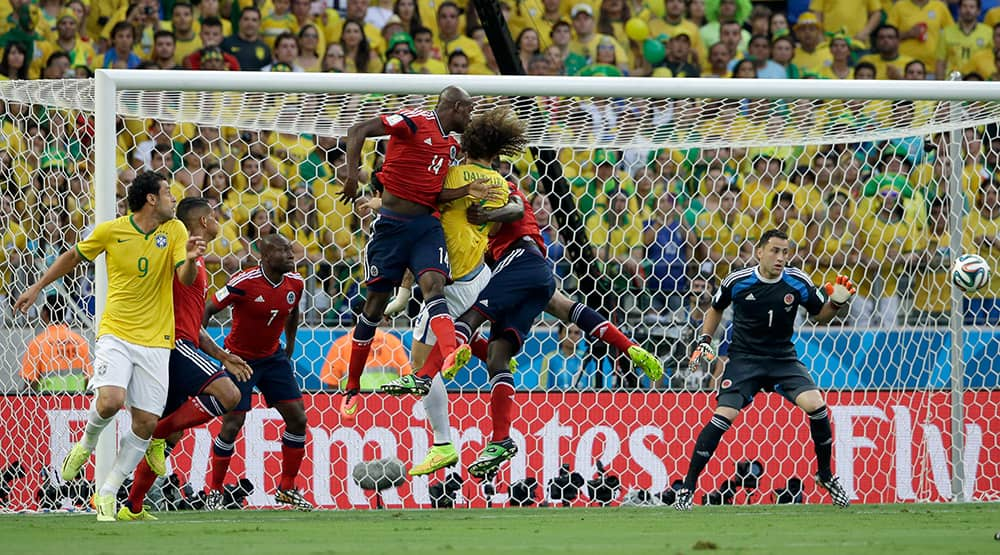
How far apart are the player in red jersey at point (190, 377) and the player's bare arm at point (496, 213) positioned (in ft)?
5.17

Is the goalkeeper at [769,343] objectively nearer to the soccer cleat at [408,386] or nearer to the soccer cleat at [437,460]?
the soccer cleat at [437,460]

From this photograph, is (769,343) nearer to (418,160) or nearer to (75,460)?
(418,160)

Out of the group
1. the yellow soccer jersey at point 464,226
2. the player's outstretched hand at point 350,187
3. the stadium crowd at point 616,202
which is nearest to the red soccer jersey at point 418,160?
the yellow soccer jersey at point 464,226

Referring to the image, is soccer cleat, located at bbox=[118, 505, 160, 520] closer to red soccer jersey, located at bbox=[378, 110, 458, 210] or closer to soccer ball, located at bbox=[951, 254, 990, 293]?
red soccer jersey, located at bbox=[378, 110, 458, 210]

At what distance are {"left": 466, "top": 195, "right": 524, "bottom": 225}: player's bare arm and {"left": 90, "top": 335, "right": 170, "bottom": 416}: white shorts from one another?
6.56ft

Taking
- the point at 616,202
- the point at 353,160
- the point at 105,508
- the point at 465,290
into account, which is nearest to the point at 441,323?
the point at 465,290

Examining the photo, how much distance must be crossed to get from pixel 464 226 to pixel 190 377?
191 centimetres

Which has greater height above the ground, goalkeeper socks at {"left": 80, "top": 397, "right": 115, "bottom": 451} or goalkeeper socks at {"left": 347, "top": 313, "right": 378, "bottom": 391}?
goalkeeper socks at {"left": 347, "top": 313, "right": 378, "bottom": 391}

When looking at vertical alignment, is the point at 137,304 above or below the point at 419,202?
below

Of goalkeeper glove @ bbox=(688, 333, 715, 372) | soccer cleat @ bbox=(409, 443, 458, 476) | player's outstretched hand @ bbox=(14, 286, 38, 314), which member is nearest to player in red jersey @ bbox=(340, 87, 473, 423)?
soccer cleat @ bbox=(409, 443, 458, 476)

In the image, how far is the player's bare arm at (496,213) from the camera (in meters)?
8.47

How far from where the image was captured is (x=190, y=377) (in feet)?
27.7

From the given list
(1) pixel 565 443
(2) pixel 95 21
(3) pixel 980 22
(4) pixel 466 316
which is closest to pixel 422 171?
(4) pixel 466 316

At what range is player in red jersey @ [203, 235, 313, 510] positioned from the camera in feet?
31.5
